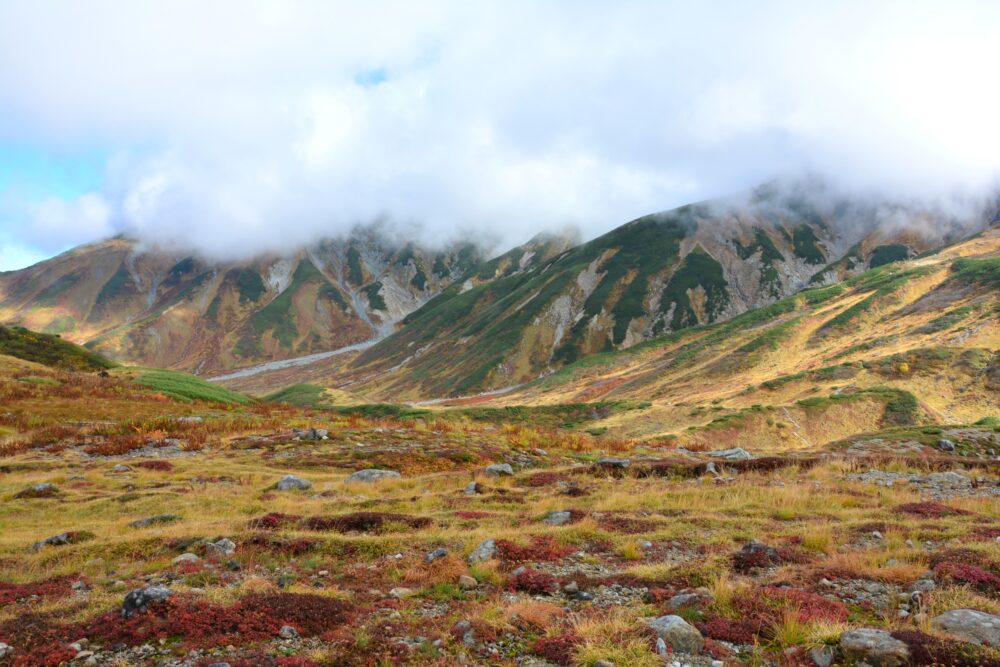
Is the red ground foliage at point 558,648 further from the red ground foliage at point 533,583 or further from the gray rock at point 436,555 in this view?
the gray rock at point 436,555

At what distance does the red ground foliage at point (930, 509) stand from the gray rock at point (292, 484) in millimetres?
19494

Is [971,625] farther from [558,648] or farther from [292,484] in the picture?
[292,484]

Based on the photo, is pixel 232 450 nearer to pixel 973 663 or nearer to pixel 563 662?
pixel 563 662

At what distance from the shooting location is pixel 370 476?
23.0 meters

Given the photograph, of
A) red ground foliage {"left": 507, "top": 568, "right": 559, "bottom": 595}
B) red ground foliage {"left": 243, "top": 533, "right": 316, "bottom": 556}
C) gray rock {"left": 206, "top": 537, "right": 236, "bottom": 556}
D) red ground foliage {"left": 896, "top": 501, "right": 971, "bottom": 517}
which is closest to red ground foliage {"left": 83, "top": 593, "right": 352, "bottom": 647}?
red ground foliage {"left": 507, "top": 568, "right": 559, "bottom": 595}

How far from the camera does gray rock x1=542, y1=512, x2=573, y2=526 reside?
15.3 meters

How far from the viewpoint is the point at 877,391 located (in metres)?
52.5

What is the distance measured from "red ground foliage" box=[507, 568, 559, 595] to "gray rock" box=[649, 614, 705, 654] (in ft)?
→ 9.29

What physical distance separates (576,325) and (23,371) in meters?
148

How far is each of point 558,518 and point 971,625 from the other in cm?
978

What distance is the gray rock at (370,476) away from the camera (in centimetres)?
2251

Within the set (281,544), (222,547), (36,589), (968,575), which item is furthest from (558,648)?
(36,589)

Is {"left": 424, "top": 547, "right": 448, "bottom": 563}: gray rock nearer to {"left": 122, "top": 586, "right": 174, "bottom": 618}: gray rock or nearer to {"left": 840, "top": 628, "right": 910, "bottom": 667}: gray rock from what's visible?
{"left": 122, "top": 586, "right": 174, "bottom": 618}: gray rock

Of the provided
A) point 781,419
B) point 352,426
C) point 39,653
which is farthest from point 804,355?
point 39,653
